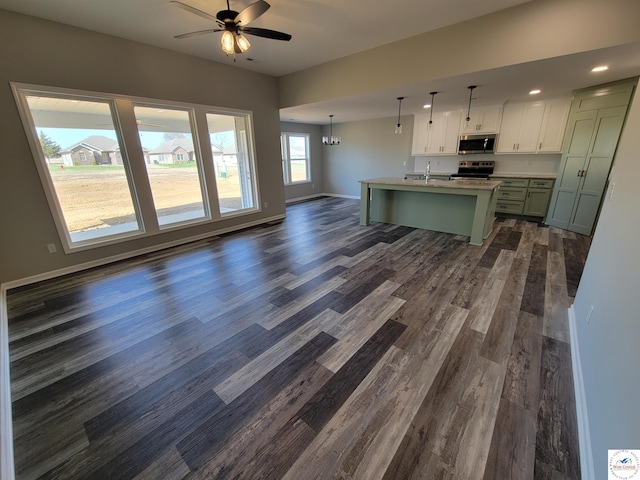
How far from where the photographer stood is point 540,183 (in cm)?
532

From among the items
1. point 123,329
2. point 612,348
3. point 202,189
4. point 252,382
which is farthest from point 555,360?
point 202,189

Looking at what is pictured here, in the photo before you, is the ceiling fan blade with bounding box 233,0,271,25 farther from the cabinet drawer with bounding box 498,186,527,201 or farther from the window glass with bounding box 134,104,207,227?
the cabinet drawer with bounding box 498,186,527,201

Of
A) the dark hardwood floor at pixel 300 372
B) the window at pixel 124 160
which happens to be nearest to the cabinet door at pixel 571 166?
the dark hardwood floor at pixel 300 372

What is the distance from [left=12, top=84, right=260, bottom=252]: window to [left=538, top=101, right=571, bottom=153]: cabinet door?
6.16 metres

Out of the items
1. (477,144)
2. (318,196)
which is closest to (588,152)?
(477,144)

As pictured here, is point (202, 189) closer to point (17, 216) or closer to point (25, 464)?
point (17, 216)

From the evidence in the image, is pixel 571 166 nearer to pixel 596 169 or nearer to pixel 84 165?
pixel 596 169

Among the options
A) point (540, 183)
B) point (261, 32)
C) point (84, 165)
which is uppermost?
point (261, 32)

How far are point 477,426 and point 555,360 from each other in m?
0.96

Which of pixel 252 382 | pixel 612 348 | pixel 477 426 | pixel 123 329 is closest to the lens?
pixel 612 348

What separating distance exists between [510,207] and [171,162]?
A: 7.02 metres

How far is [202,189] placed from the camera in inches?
189

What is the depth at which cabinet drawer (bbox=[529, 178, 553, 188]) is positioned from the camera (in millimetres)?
Answer: 5223

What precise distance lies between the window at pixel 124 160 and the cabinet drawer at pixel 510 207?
579 cm
